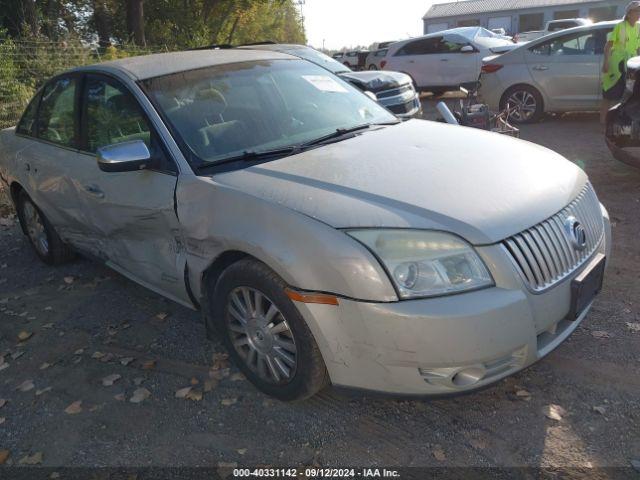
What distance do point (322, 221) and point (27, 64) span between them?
386 inches

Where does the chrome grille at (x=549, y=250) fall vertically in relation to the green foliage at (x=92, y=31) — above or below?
below

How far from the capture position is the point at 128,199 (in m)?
3.31

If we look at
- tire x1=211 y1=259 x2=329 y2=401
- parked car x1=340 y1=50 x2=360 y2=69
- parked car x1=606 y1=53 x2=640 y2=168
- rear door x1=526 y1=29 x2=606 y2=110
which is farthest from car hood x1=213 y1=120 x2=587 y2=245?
parked car x1=340 y1=50 x2=360 y2=69

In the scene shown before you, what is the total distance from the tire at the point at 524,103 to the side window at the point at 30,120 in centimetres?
702

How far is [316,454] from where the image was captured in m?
2.50

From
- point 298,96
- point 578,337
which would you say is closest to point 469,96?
point 298,96

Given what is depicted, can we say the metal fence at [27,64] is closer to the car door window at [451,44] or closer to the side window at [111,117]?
the side window at [111,117]

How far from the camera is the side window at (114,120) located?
3172 millimetres

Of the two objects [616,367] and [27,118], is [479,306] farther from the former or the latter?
[27,118]

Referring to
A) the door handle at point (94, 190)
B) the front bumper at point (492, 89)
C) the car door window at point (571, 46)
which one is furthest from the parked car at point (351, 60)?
the door handle at point (94, 190)

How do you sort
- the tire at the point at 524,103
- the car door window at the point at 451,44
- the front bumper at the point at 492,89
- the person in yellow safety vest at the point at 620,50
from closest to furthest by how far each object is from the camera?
the person in yellow safety vest at the point at 620,50
the tire at the point at 524,103
the front bumper at the point at 492,89
the car door window at the point at 451,44

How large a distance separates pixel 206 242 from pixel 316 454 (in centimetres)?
113

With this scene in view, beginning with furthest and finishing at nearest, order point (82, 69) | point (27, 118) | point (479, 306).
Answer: point (27, 118) → point (82, 69) → point (479, 306)

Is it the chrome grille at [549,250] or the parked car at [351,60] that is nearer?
the chrome grille at [549,250]
